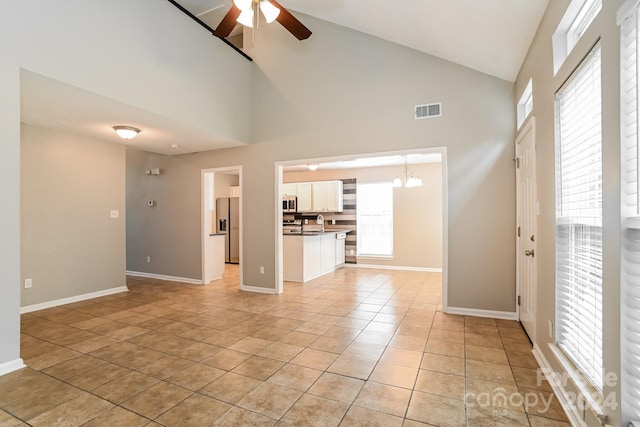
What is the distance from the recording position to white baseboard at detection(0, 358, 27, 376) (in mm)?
2475

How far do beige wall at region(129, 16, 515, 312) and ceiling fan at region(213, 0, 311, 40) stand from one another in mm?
1602

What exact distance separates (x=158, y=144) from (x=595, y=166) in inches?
224

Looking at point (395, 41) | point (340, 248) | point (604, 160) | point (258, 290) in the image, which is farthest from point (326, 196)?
point (604, 160)

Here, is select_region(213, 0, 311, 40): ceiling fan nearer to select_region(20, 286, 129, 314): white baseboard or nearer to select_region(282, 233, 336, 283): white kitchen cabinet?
select_region(282, 233, 336, 283): white kitchen cabinet

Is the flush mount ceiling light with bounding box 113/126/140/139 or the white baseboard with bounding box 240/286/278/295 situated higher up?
the flush mount ceiling light with bounding box 113/126/140/139

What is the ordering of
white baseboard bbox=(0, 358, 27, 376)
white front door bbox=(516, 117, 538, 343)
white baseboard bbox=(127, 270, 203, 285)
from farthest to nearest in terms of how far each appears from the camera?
1. white baseboard bbox=(127, 270, 203, 285)
2. white front door bbox=(516, 117, 538, 343)
3. white baseboard bbox=(0, 358, 27, 376)

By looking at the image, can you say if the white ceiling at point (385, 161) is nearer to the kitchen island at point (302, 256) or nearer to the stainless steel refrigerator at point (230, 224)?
the kitchen island at point (302, 256)

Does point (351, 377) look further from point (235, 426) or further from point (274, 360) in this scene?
point (235, 426)

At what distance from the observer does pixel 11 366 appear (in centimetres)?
253

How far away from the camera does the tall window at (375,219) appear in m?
7.81

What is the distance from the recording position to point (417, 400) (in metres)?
2.12

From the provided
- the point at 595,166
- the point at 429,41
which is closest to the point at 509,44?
the point at 429,41

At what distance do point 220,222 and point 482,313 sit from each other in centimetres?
693

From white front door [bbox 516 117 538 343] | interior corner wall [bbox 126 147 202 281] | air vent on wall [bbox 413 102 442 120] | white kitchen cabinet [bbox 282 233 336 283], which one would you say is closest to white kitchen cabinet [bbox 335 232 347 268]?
white kitchen cabinet [bbox 282 233 336 283]
